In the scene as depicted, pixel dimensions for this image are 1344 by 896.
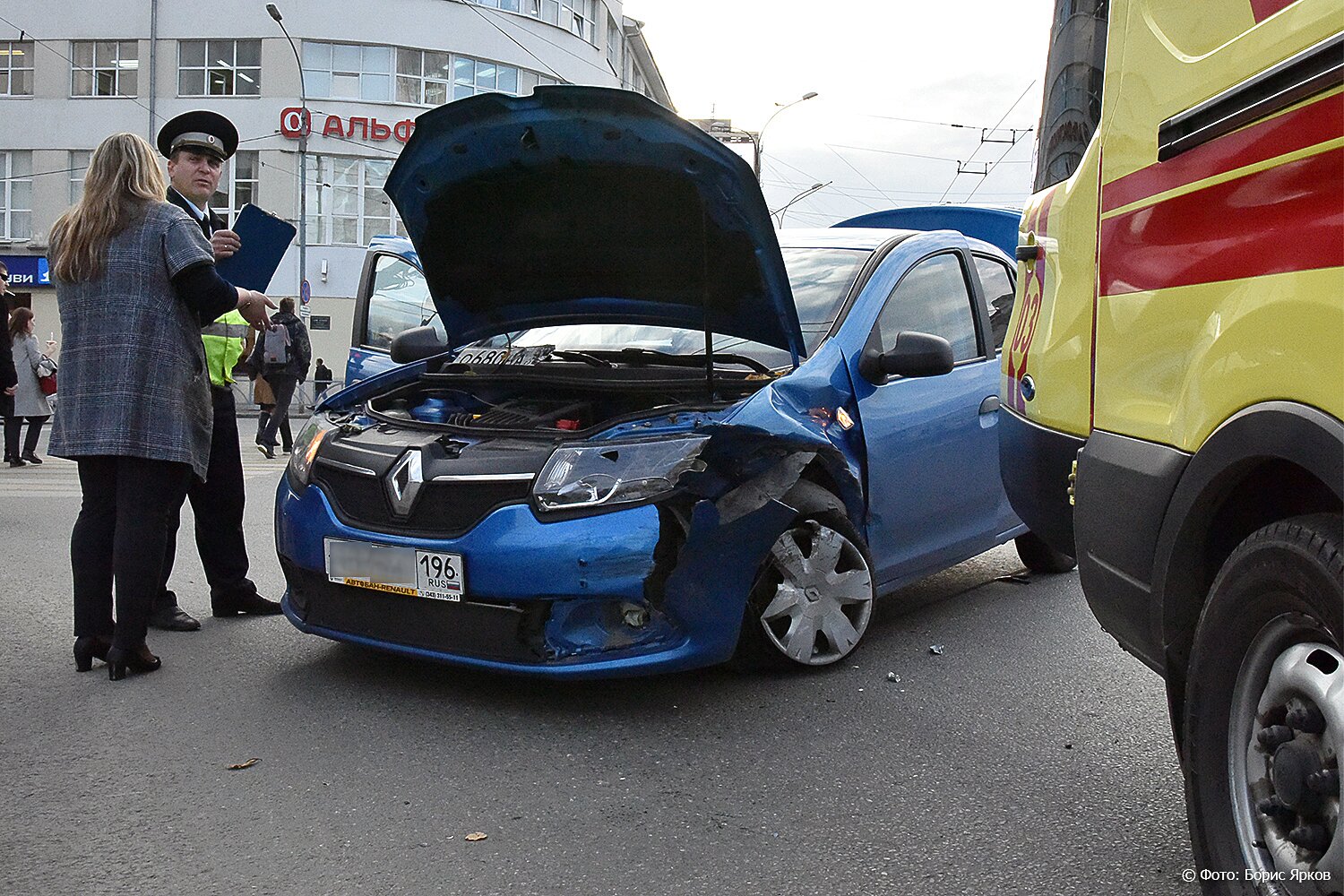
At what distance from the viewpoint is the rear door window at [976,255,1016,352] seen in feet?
19.0

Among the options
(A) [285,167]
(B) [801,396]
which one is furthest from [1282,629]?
(A) [285,167]

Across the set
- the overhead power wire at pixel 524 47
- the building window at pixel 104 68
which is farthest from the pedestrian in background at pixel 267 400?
the building window at pixel 104 68

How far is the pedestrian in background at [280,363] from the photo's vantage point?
46.9 ft

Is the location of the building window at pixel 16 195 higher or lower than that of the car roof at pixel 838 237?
higher

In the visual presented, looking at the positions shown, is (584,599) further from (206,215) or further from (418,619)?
(206,215)

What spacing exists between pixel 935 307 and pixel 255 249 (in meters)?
2.79

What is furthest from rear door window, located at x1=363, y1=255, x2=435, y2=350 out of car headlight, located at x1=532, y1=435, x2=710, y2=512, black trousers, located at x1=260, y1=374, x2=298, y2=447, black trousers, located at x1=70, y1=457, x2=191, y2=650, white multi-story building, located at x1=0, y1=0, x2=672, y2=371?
white multi-story building, located at x1=0, y1=0, x2=672, y2=371

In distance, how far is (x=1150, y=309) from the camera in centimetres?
253

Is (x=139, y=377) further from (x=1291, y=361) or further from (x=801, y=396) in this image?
(x=1291, y=361)

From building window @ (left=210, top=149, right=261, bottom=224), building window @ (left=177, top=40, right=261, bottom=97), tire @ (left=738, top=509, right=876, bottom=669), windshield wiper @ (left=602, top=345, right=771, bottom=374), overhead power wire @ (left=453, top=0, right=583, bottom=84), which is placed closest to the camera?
tire @ (left=738, top=509, right=876, bottom=669)

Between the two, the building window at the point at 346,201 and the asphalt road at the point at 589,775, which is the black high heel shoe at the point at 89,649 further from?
the building window at the point at 346,201

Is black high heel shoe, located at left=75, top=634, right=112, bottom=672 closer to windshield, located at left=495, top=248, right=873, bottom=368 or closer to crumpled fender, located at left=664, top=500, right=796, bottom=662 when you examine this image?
Answer: windshield, located at left=495, top=248, right=873, bottom=368

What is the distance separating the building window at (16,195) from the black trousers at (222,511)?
37063 millimetres

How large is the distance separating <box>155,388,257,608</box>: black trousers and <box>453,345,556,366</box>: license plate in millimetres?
996
